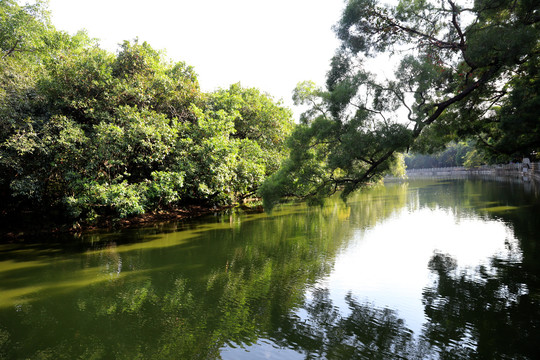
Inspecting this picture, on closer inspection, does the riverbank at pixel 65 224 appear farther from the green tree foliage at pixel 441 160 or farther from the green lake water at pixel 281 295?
the green tree foliage at pixel 441 160

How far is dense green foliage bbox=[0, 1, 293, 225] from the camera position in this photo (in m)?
12.4

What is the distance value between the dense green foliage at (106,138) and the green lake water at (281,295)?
2.43 meters

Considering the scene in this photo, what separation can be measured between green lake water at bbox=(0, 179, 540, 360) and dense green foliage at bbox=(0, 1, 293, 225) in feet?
7.97

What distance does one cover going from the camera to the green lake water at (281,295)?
198 inches

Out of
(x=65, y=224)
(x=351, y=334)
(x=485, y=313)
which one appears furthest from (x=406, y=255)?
(x=65, y=224)

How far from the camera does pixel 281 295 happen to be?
705 centimetres

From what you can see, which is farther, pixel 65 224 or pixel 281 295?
Answer: pixel 65 224

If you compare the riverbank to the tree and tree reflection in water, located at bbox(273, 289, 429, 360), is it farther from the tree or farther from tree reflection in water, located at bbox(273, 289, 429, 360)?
tree reflection in water, located at bbox(273, 289, 429, 360)

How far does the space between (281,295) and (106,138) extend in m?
10.4

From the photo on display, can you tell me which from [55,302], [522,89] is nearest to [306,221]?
[522,89]

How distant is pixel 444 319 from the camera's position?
559cm

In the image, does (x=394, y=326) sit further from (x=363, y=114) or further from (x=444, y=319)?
(x=363, y=114)

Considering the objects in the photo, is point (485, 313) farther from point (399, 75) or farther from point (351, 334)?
point (399, 75)

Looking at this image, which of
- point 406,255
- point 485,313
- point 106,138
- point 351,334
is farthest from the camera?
point 106,138
